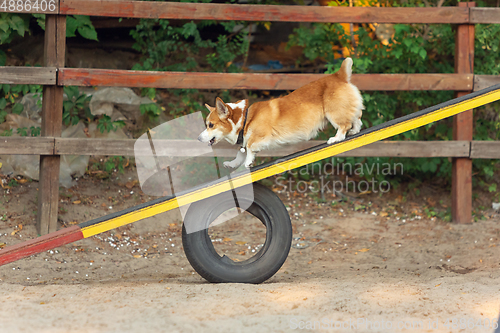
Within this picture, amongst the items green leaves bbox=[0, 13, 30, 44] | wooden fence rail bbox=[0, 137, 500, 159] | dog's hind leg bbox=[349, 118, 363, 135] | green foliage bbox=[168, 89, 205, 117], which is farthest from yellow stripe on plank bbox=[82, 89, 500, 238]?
green foliage bbox=[168, 89, 205, 117]

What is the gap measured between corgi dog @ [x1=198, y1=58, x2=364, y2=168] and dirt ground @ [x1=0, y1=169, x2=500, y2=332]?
102 centimetres

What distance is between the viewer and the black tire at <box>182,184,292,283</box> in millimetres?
3443

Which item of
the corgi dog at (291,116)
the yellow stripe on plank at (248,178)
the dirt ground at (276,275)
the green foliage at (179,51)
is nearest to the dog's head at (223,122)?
the corgi dog at (291,116)

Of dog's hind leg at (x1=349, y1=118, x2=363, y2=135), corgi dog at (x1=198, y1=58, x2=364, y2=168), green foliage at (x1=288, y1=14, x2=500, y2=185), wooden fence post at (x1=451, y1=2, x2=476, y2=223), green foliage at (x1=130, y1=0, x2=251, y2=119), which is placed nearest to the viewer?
corgi dog at (x1=198, y1=58, x2=364, y2=168)

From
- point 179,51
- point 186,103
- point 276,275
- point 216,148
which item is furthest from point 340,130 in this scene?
point 179,51

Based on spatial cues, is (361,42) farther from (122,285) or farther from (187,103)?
(122,285)

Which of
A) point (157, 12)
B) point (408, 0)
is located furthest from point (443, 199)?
point (157, 12)

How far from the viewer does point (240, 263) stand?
11.5ft

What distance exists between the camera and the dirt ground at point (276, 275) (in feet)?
8.57

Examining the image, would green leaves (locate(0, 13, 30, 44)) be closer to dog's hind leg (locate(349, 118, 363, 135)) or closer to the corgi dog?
the corgi dog

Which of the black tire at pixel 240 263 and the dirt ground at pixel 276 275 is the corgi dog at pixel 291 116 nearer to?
the black tire at pixel 240 263

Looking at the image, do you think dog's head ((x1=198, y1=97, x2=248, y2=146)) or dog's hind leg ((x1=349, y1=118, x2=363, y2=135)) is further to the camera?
dog's hind leg ((x1=349, y1=118, x2=363, y2=135))

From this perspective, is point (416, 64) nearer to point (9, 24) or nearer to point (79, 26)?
point (79, 26)

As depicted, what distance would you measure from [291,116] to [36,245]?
6.39 ft
